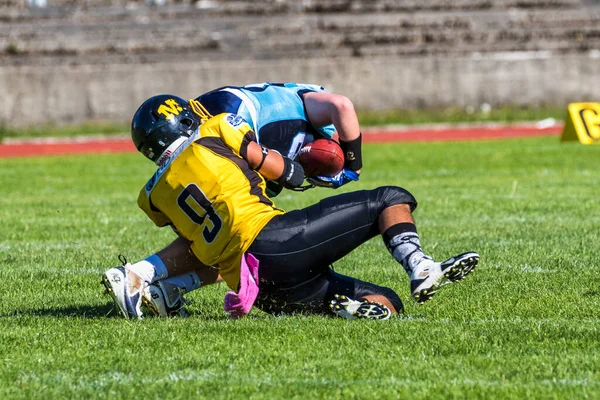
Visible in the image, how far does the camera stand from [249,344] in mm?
4734

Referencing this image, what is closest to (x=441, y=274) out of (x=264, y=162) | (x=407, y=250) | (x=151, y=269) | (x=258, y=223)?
(x=407, y=250)

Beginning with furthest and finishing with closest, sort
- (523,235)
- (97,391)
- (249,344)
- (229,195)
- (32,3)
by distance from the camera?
(32,3)
(523,235)
(229,195)
(249,344)
(97,391)

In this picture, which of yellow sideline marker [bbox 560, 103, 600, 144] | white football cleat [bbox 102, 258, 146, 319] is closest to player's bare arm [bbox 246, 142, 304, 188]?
white football cleat [bbox 102, 258, 146, 319]

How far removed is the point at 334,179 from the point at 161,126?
1128 millimetres

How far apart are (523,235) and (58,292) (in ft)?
11.6

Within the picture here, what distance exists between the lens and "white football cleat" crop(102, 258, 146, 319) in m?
5.45

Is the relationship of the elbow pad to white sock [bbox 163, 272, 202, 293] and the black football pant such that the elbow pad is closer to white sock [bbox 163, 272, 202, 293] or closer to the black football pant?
the black football pant

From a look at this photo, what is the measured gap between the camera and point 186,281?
18.8ft

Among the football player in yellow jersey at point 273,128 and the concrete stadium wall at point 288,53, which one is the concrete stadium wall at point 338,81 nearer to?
the concrete stadium wall at point 288,53

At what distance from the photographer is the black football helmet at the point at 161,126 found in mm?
5477

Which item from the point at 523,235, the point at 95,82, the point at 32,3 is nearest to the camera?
the point at 523,235

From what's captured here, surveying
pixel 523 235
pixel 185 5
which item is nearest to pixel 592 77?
pixel 185 5

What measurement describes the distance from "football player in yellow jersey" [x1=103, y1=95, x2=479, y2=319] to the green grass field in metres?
0.17

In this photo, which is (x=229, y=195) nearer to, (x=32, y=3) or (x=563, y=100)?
(x=563, y=100)
